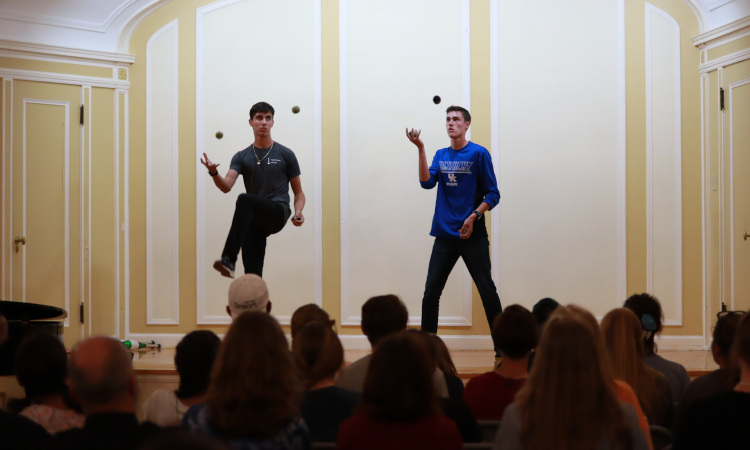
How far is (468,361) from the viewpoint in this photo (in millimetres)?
4344

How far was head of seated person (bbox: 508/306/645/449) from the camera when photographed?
142 cm

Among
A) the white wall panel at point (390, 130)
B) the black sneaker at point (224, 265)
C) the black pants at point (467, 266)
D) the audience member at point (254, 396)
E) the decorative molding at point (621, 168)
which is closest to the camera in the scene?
the audience member at point (254, 396)

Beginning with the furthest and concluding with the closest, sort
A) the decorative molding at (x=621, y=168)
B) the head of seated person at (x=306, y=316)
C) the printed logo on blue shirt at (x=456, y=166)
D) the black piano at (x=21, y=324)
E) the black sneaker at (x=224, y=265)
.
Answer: the decorative molding at (x=621, y=168)
the printed logo on blue shirt at (x=456, y=166)
the black sneaker at (x=224, y=265)
the black piano at (x=21, y=324)
the head of seated person at (x=306, y=316)

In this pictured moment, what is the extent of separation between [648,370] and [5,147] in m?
4.49

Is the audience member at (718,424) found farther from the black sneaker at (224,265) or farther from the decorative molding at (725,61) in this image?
the decorative molding at (725,61)

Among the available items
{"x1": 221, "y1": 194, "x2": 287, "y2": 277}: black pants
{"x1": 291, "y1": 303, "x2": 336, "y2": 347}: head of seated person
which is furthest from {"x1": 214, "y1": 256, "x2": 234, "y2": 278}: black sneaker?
{"x1": 291, "y1": 303, "x2": 336, "y2": 347}: head of seated person

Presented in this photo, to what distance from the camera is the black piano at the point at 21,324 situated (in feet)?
10.6

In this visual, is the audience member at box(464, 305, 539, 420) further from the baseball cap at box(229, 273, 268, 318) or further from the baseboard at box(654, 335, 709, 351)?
the baseboard at box(654, 335, 709, 351)

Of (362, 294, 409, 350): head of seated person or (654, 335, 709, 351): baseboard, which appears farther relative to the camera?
(654, 335, 709, 351): baseboard

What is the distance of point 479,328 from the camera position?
496cm

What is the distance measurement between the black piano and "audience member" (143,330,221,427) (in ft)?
4.62

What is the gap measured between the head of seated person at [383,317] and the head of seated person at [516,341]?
15.7 inches

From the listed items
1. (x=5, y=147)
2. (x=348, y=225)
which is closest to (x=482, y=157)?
(x=348, y=225)

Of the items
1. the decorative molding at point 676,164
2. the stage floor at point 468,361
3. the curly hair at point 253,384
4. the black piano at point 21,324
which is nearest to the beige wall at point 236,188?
the decorative molding at point 676,164
